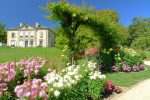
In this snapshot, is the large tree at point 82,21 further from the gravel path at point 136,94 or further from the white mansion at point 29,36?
the white mansion at point 29,36

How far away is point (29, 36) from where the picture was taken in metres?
76.1

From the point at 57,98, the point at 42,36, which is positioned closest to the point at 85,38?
the point at 57,98

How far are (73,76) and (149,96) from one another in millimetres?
2692

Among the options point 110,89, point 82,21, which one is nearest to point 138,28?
point 82,21

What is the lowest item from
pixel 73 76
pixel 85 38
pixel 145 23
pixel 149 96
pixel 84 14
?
pixel 149 96

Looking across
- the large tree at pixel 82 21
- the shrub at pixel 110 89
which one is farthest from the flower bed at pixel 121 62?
the shrub at pixel 110 89

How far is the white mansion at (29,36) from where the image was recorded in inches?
2963

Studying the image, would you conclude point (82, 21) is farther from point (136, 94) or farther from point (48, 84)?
point (48, 84)

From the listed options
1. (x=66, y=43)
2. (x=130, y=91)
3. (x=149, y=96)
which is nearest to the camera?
(x=149, y=96)

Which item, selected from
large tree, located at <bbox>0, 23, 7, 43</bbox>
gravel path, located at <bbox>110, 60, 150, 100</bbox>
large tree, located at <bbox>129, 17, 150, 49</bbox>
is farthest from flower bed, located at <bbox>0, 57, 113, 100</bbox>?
large tree, located at <bbox>0, 23, 7, 43</bbox>

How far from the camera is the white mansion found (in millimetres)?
75250

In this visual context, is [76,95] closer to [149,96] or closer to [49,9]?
[149,96]

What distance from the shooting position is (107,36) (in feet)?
52.5

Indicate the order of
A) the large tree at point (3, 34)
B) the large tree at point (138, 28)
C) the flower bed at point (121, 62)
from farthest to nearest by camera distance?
1. the large tree at point (3, 34)
2. the large tree at point (138, 28)
3. the flower bed at point (121, 62)
